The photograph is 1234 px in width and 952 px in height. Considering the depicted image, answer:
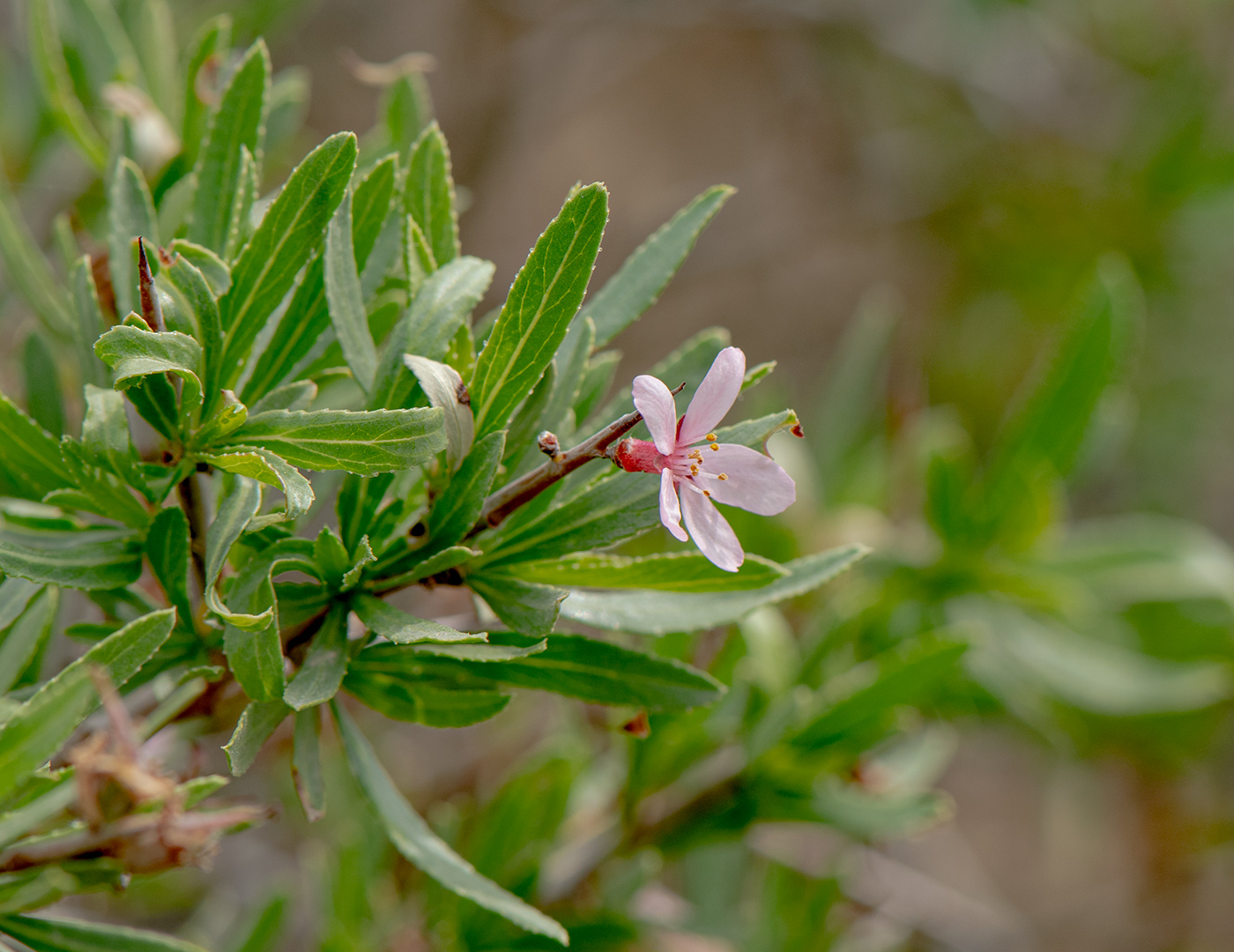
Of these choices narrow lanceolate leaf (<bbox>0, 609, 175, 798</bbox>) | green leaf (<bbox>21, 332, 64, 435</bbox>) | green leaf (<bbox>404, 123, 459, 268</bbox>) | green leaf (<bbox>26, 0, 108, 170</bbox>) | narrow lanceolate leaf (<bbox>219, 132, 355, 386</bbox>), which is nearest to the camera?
narrow lanceolate leaf (<bbox>0, 609, 175, 798</bbox>)

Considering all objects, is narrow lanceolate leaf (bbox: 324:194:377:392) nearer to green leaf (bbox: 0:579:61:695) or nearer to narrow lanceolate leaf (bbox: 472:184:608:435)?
narrow lanceolate leaf (bbox: 472:184:608:435)

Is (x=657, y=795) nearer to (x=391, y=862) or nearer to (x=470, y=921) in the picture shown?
(x=470, y=921)

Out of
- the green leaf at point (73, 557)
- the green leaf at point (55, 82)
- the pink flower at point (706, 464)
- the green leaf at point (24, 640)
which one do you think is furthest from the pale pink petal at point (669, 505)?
the green leaf at point (55, 82)

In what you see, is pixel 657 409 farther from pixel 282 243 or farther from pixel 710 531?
pixel 282 243

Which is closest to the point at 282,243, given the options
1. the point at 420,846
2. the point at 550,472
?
the point at 550,472

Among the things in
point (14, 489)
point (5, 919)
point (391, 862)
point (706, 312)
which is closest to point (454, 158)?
point (706, 312)

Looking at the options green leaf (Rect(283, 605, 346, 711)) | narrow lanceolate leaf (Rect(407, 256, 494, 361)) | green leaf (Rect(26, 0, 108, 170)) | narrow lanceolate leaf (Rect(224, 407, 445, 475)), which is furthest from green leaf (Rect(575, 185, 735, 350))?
green leaf (Rect(26, 0, 108, 170))

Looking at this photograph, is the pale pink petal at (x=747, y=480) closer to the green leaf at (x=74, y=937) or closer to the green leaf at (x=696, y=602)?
the green leaf at (x=696, y=602)
